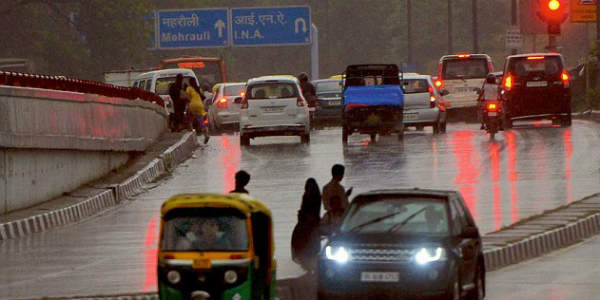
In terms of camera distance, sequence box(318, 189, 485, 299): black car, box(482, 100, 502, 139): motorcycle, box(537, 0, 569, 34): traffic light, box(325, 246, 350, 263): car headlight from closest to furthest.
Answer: box(318, 189, 485, 299): black car, box(325, 246, 350, 263): car headlight, box(482, 100, 502, 139): motorcycle, box(537, 0, 569, 34): traffic light

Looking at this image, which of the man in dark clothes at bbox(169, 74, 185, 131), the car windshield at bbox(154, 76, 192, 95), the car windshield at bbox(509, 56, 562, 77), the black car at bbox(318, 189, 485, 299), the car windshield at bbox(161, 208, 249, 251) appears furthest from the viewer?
the car windshield at bbox(154, 76, 192, 95)

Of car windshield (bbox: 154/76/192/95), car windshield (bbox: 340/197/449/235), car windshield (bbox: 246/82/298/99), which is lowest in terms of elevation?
car windshield (bbox: 340/197/449/235)

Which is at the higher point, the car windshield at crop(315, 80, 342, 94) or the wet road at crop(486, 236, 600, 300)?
the car windshield at crop(315, 80, 342, 94)

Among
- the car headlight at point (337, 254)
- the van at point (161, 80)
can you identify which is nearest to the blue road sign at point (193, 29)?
the van at point (161, 80)

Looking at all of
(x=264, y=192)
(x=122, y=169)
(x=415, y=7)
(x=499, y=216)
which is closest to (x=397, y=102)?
(x=122, y=169)

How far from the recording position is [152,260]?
64.3 feet

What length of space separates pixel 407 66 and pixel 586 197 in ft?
221

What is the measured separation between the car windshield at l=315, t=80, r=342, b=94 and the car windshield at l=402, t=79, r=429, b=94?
6676 millimetres

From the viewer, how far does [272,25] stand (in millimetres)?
89125

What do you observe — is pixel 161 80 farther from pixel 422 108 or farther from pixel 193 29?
pixel 193 29

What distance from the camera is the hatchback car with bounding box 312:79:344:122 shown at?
2015 inches

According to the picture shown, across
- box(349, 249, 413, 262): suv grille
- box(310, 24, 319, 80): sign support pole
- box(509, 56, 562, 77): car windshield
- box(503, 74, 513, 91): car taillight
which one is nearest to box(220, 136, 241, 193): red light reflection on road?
box(503, 74, 513, 91): car taillight

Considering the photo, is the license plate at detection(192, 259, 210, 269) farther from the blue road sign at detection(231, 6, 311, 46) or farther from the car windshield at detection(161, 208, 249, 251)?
the blue road sign at detection(231, 6, 311, 46)

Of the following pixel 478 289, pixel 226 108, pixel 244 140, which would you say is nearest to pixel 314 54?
pixel 226 108
